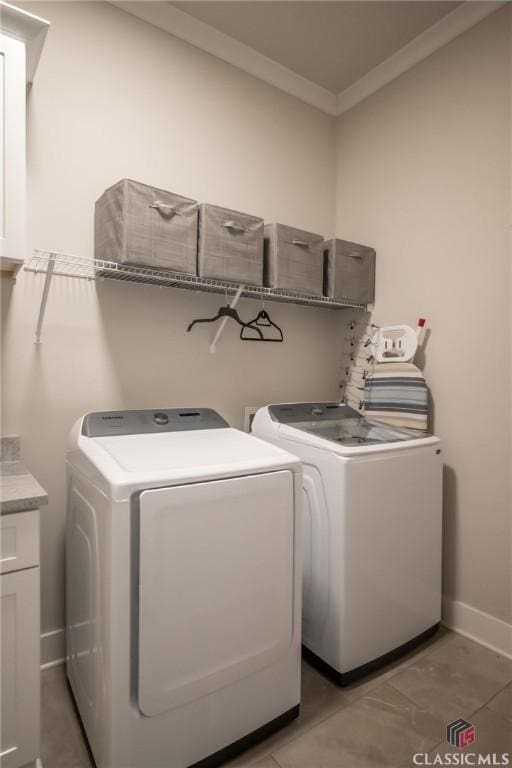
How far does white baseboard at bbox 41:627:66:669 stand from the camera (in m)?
1.79

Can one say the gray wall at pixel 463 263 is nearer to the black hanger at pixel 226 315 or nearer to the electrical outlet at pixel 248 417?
the black hanger at pixel 226 315

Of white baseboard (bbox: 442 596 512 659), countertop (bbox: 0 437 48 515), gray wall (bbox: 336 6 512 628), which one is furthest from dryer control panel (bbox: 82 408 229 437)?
white baseboard (bbox: 442 596 512 659)

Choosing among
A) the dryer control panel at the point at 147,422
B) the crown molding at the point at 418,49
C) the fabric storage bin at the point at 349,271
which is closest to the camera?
the dryer control panel at the point at 147,422

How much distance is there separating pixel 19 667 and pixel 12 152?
1.53 metres

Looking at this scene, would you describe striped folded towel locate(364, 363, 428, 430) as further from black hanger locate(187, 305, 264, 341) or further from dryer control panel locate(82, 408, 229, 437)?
dryer control panel locate(82, 408, 229, 437)

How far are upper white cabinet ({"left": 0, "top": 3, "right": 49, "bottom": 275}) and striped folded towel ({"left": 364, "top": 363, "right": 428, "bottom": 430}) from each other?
172 cm

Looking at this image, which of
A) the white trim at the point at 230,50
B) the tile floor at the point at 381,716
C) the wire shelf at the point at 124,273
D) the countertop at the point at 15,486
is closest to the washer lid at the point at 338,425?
the wire shelf at the point at 124,273

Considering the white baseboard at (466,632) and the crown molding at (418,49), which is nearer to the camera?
the white baseboard at (466,632)

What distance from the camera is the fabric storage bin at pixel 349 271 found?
2.28 metres

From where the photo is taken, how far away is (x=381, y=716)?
1.53 m

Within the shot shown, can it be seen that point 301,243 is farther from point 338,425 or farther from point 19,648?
point 19,648

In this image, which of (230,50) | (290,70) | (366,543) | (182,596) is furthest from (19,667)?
(290,70)

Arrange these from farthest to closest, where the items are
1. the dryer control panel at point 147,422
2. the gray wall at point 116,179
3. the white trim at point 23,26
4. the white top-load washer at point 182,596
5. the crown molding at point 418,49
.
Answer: the crown molding at point 418,49, the gray wall at point 116,179, the dryer control panel at point 147,422, the white trim at point 23,26, the white top-load washer at point 182,596

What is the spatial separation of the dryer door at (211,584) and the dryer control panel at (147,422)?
542 mm
